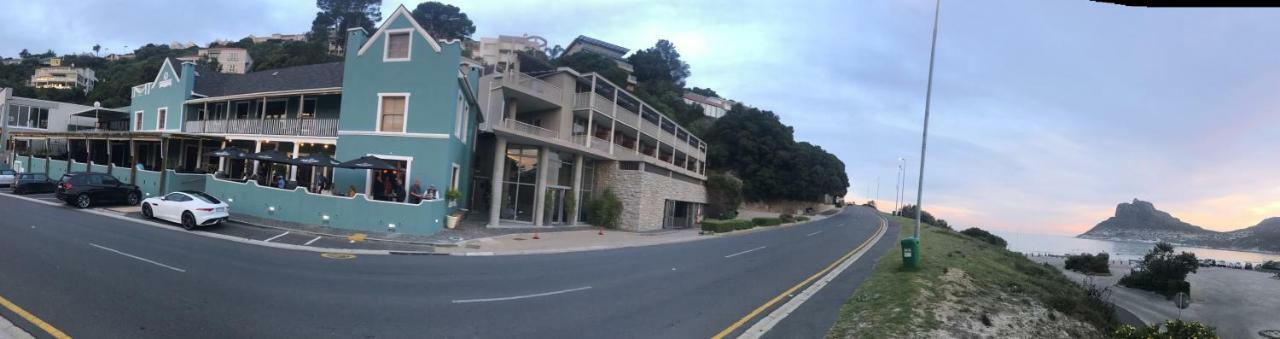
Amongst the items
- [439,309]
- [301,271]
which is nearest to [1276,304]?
[439,309]

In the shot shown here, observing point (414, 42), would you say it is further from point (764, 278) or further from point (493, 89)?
point (764, 278)

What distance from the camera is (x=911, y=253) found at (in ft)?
55.8

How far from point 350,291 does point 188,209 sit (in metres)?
13.8

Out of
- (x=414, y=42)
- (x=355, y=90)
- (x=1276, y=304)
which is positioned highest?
(x=414, y=42)

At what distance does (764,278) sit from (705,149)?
56322 mm

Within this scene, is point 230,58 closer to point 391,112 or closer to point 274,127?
point 274,127

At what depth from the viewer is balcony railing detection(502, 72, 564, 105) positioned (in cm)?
3077

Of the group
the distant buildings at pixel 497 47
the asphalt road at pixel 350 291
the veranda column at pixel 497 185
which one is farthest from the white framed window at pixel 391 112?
the distant buildings at pixel 497 47

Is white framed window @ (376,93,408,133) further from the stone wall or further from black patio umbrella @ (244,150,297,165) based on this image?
the stone wall

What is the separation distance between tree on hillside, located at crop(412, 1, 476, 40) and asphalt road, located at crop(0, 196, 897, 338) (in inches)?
4384

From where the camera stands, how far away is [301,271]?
12523 millimetres

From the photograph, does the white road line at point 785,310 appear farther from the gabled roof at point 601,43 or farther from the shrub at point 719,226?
the gabled roof at point 601,43

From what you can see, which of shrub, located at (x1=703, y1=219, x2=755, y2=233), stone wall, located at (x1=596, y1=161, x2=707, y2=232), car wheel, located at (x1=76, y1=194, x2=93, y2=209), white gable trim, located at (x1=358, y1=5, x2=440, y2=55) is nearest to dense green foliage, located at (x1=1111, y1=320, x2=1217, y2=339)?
white gable trim, located at (x1=358, y1=5, x2=440, y2=55)

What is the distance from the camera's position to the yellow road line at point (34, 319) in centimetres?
674
